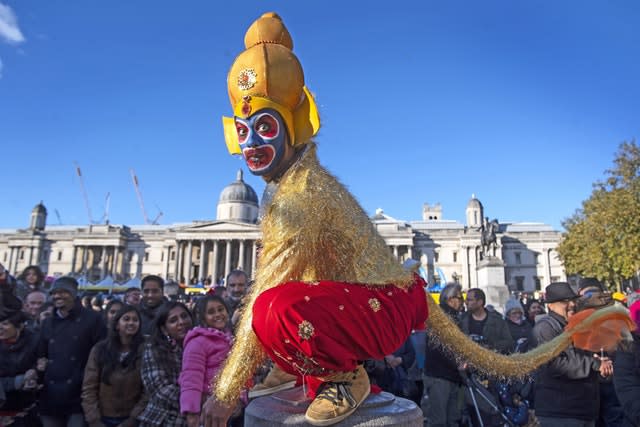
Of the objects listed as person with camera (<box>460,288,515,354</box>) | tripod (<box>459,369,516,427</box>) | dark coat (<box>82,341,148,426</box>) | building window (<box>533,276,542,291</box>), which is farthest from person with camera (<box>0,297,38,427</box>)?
building window (<box>533,276,542,291</box>)

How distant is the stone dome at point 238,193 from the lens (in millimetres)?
59656

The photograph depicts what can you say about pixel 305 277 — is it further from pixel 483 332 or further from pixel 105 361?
pixel 483 332

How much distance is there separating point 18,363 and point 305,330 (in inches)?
167

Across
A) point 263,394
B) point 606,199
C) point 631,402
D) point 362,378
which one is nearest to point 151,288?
point 263,394

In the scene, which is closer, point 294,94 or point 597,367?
point 294,94

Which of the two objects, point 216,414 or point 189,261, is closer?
point 216,414

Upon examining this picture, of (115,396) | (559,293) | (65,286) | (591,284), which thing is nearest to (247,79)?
(115,396)

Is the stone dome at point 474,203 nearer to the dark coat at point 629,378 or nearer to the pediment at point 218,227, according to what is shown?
the pediment at point 218,227

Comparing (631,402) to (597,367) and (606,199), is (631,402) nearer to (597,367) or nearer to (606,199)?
(597,367)

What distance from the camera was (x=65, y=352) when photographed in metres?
4.76

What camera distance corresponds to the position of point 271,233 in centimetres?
192

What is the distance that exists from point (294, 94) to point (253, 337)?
3.83ft

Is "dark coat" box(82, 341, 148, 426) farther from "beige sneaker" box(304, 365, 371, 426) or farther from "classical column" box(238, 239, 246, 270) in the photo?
"classical column" box(238, 239, 246, 270)

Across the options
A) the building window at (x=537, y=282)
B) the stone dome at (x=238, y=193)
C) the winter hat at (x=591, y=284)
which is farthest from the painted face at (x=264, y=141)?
the building window at (x=537, y=282)
